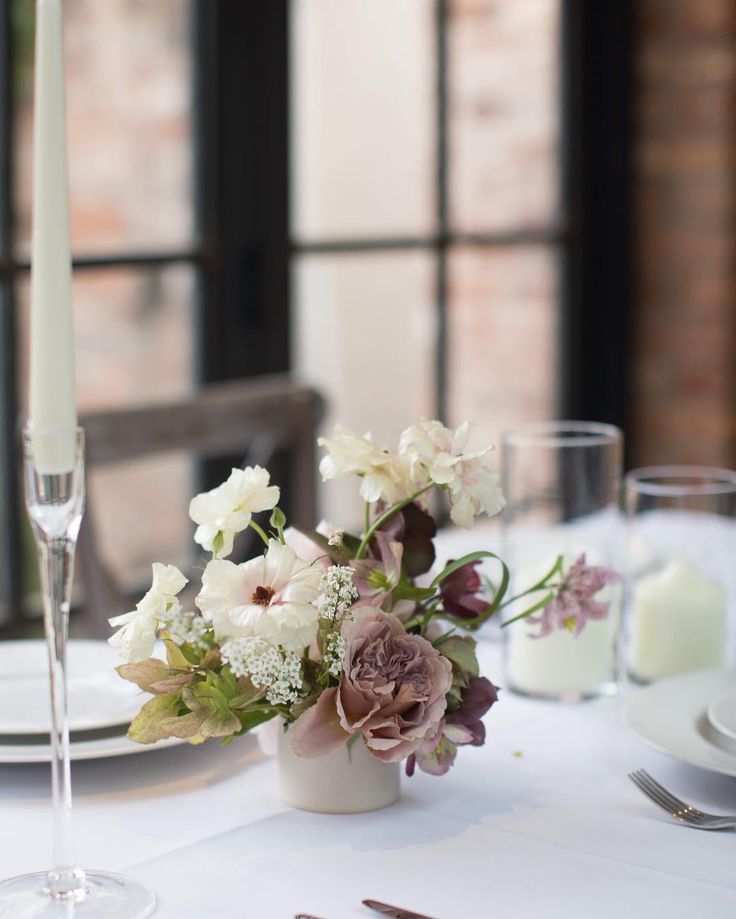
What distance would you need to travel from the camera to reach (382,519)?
30.7 inches

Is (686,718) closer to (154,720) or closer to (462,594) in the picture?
(462,594)

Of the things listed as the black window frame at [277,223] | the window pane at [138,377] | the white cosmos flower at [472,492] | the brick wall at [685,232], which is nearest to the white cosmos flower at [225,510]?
the white cosmos flower at [472,492]

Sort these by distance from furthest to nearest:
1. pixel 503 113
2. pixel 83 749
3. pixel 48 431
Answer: pixel 503 113, pixel 83 749, pixel 48 431

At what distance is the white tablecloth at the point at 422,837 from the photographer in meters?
0.68

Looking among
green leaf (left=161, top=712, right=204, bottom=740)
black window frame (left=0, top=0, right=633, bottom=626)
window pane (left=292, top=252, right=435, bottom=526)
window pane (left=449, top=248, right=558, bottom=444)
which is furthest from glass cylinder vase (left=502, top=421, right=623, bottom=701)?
window pane (left=449, top=248, right=558, bottom=444)

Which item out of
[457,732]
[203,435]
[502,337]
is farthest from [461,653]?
[502,337]

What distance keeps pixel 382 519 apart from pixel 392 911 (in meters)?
0.22

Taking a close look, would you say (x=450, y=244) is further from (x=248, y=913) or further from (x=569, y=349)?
(x=248, y=913)

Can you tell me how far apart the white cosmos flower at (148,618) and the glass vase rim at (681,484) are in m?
0.43

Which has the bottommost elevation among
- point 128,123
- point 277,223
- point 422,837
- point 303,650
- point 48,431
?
point 422,837

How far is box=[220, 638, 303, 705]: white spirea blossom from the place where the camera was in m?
0.71

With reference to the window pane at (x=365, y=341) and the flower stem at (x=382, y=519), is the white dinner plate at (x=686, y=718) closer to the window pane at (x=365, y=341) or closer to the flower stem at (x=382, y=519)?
the flower stem at (x=382, y=519)

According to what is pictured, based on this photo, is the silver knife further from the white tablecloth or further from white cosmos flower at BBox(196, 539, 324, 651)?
white cosmos flower at BBox(196, 539, 324, 651)

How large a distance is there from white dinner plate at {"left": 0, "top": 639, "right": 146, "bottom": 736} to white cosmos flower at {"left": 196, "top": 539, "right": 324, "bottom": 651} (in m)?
0.16
